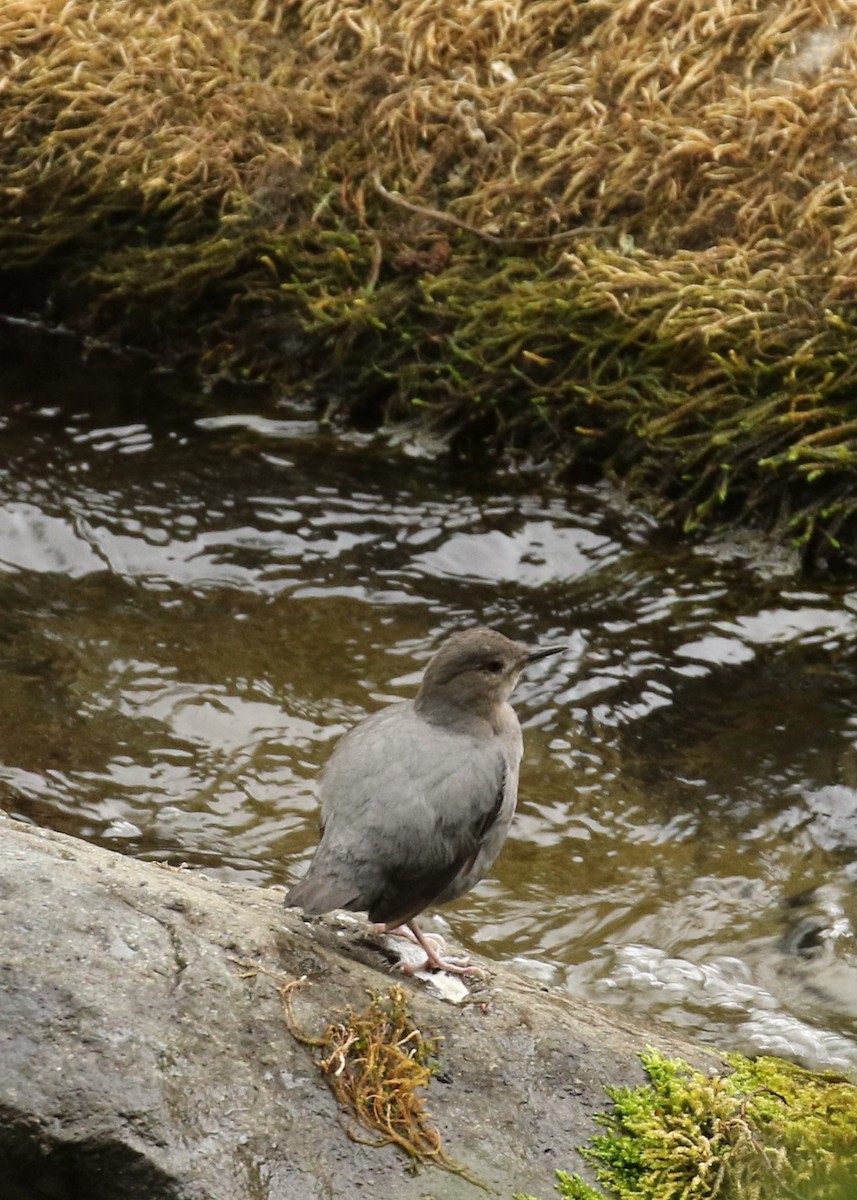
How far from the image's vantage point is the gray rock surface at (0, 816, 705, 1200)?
9.29 ft

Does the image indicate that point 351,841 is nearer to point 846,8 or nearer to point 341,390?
point 341,390

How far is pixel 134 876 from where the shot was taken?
141 inches

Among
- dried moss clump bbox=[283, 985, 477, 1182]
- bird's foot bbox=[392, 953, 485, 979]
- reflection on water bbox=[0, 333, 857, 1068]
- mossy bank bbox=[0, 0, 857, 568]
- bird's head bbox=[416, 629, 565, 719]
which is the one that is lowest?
reflection on water bbox=[0, 333, 857, 1068]

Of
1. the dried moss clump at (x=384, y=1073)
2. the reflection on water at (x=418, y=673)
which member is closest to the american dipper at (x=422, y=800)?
the dried moss clump at (x=384, y=1073)

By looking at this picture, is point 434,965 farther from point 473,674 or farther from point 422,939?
point 473,674

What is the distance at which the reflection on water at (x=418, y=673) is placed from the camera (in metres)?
5.33

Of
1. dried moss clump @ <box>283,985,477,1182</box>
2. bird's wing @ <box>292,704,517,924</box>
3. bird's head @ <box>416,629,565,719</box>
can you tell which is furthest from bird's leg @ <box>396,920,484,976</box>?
bird's head @ <box>416,629,565,719</box>

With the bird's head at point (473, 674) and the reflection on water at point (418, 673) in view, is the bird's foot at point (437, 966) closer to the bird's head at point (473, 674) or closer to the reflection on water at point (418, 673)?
the bird's head at point (473, 674)

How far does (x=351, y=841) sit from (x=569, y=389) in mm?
3795

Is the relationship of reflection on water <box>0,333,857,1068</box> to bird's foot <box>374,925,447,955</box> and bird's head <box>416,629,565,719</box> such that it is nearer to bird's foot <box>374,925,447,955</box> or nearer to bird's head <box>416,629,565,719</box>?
bird's foot <box>374,925,447,955</box>

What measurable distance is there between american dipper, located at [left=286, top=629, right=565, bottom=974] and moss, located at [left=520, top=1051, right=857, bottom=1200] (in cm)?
71

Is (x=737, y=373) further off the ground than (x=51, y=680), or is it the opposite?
(x=737, y=373)

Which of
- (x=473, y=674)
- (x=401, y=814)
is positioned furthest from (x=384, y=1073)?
(x=473, y=674)

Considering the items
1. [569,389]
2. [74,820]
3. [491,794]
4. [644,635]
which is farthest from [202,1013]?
[569,389]
